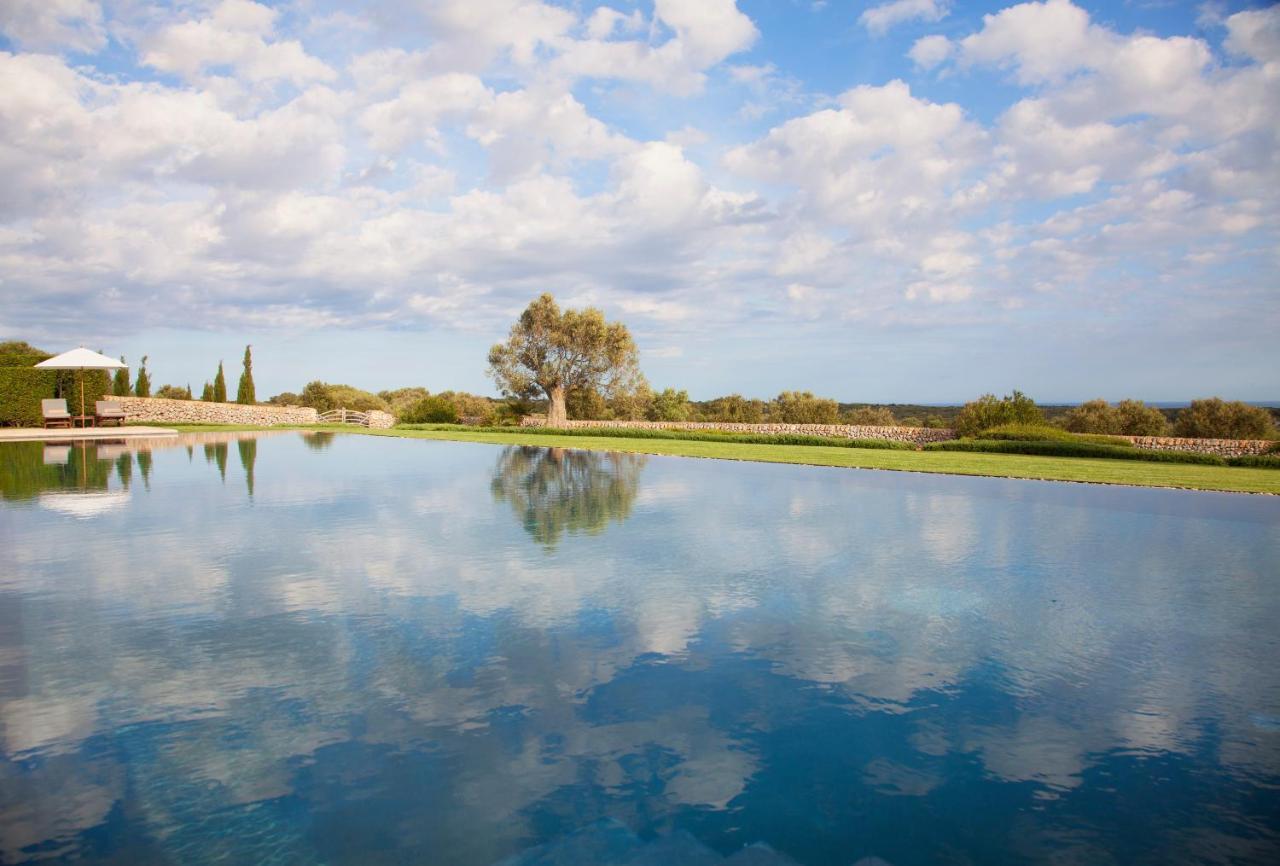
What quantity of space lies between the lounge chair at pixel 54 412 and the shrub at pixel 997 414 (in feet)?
115

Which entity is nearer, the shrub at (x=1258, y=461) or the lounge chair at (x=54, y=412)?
the shrub at (x=1258, y=461)

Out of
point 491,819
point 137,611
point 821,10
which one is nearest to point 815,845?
point 491,819

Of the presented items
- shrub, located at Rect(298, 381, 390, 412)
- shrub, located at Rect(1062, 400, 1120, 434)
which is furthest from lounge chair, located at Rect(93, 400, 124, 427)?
shrub, located at Rect(1062, 400, 1120, 434)

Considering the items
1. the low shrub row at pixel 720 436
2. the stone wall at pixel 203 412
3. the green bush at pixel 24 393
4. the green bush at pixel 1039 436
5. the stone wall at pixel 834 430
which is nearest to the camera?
the green bush at pixel 1039 436

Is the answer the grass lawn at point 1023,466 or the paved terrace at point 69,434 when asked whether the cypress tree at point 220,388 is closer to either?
the paved terrace at point 69,434

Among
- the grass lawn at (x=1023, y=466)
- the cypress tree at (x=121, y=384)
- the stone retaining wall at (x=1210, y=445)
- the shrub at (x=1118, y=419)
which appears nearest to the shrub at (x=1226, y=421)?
the shrub at (x=1118, y=419)

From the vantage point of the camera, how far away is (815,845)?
2.37 metres

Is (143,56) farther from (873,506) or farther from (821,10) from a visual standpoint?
(873,506)

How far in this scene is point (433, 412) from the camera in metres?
43.1

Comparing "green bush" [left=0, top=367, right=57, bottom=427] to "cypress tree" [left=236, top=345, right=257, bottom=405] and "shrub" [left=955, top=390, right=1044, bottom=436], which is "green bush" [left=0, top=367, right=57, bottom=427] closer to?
"cypress tree" [left=236, top=345, right=257, bottom=405]

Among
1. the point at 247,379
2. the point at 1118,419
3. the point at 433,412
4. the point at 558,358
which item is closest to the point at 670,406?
the point at 558,358

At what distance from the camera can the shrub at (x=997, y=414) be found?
85.9ft

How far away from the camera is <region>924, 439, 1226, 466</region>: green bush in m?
19.1

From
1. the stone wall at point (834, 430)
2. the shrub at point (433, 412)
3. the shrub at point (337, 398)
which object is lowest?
the stone wall at point (834, 430)
